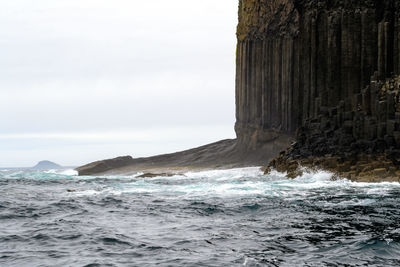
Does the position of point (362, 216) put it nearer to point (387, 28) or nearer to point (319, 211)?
point (319, 211)

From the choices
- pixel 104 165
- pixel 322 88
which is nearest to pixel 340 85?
pixel 322 88

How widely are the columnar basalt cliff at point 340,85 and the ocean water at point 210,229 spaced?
8243 millimetres

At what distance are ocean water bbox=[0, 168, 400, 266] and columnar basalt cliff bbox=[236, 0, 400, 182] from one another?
8.24 m

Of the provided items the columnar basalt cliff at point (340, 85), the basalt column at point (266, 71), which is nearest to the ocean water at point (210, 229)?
the columnar basalt cliff at point (340, 85)

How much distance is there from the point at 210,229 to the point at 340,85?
2797 cm

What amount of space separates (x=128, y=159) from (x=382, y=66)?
4315cm

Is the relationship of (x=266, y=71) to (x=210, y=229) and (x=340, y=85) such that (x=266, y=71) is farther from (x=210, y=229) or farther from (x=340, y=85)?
(x=210, y=229)

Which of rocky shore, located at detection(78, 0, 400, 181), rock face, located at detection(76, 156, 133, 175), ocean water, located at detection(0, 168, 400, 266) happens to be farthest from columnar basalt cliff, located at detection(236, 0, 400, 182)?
rock face, located at detection(76, 156, 133, 175)

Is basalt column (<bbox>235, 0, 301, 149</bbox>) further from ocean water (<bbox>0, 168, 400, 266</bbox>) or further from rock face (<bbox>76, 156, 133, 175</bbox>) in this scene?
ocean water (<bbox>0, 168, 400, 266</bbox>)

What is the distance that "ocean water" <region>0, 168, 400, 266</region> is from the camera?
12945mm

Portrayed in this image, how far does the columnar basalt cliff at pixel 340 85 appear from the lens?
35219mm

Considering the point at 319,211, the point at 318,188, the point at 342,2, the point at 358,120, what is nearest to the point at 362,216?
the point at 319,211

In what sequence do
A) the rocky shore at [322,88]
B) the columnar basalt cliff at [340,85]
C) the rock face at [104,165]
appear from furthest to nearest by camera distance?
the rock face at [104,165] → the rocky shore at [322,88] → the columnar basalt cliff at [340,85]

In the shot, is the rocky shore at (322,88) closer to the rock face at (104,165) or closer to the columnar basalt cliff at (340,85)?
the columnar basalt cliff at (340,85)
